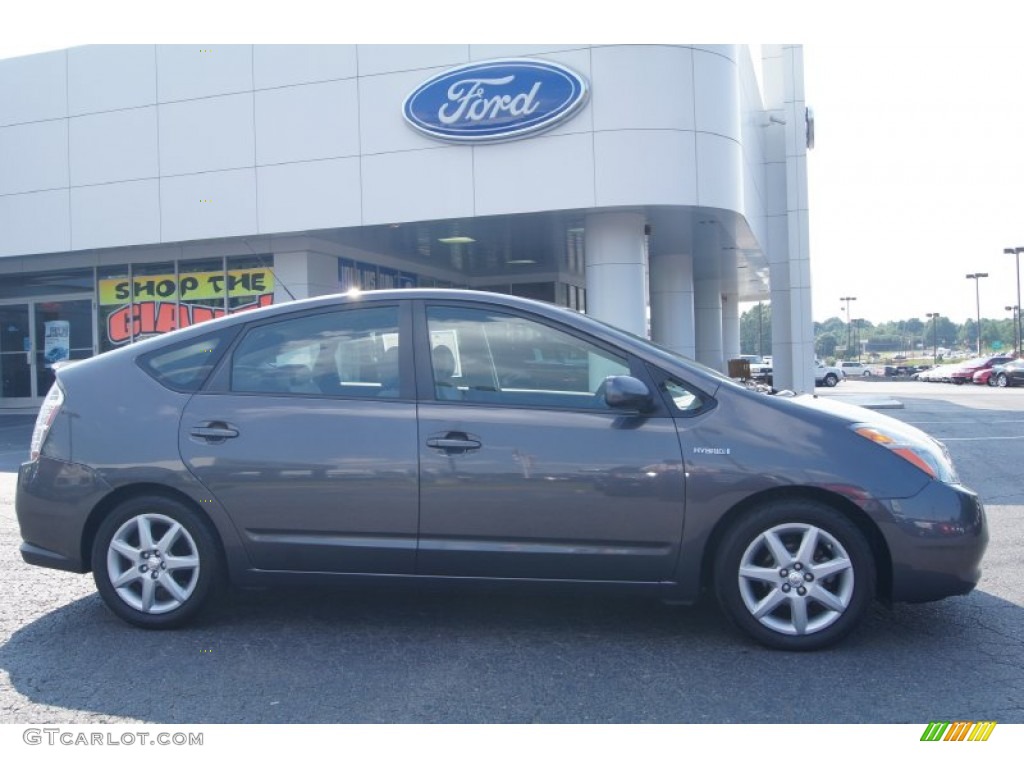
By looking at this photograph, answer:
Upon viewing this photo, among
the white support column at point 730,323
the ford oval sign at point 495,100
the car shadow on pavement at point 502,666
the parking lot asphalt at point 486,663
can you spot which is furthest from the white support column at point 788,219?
the car shadow on pavement at point 502,666

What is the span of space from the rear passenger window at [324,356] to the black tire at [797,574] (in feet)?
5.90

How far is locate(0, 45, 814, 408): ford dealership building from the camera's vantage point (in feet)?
45.8

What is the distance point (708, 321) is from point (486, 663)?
26.4 meters

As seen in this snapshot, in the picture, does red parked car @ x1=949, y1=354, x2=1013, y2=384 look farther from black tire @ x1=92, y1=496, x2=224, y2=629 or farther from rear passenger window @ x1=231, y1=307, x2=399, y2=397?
black tire @ x1=92, y1=496, x2=224, y2=629

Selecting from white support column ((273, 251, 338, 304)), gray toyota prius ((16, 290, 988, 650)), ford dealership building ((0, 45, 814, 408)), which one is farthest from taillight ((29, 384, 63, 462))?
white support column ((273, 251, 338, 304))

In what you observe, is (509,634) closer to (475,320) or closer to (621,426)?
(621,426)

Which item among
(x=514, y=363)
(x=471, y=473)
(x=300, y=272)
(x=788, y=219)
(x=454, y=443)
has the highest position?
(x=788, y=219)

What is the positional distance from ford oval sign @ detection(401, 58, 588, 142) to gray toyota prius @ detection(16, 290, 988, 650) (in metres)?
10.1

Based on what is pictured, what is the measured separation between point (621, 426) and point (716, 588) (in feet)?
2.80

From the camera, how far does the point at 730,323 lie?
3531 centimetres

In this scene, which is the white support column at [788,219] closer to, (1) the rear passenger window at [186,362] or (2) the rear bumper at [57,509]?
(1) the rear passenger window at [186,362]

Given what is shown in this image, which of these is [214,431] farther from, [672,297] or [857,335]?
[857,335]

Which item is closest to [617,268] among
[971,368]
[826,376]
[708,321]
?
[708,321]
